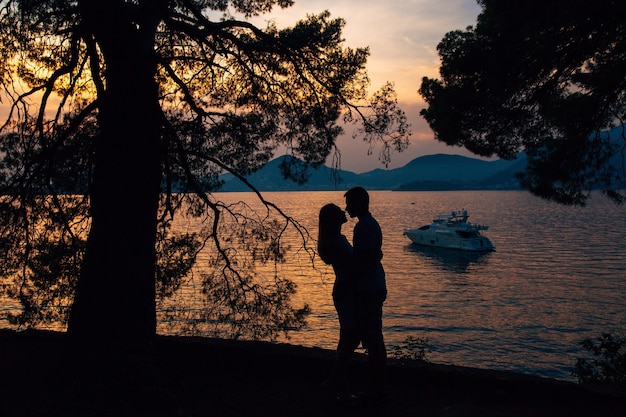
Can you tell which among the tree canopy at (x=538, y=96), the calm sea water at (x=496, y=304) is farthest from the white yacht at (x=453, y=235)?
the tree canopy at (x=538, y=96)

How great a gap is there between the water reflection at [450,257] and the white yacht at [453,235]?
0.64 m

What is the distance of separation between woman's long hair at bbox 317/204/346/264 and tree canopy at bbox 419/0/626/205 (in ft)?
15.5

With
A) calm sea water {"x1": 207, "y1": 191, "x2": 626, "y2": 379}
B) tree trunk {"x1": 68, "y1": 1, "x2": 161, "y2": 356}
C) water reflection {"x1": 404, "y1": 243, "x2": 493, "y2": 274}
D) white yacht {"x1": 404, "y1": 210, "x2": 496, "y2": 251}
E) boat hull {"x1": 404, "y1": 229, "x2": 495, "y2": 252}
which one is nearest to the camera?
tree trunk {"x1": 68, "y1": 1, "x2": 161, "y2": 356}

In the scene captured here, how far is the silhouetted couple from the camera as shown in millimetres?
4254

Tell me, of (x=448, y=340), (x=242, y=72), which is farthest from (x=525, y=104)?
(x=448, y=340)

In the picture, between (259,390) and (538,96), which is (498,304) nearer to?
(538,96)

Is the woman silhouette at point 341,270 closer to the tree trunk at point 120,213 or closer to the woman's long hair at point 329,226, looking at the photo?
the woman's long hair at point 329,226

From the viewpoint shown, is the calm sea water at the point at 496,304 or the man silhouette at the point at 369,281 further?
the calm sea water at the point at 496,304

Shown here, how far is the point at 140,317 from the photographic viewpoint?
483cm

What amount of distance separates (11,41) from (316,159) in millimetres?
4679

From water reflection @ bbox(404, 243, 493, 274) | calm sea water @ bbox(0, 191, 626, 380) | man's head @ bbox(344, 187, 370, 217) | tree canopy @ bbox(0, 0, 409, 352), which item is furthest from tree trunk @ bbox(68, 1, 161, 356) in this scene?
water reflection @ bbox(404, 243, 493, 274)

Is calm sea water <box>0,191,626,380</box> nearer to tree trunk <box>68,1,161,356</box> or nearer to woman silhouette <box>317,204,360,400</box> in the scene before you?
woman silhouette <box>317,204,360,400</box>

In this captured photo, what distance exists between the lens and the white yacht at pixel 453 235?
53.0 meters

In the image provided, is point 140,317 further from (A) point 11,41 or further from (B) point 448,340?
(B) point 448,340
